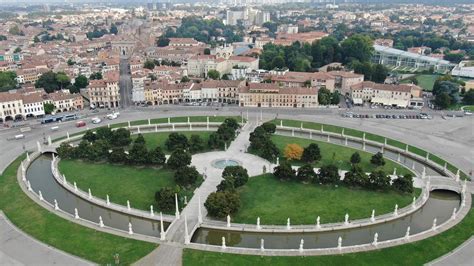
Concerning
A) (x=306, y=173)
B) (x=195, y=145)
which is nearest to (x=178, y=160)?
(x=195, y=145)

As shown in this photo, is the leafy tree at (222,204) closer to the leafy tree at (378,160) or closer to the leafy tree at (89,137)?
the leafy tree at (378,160)

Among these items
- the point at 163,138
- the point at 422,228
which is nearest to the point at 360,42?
the point at 163,138

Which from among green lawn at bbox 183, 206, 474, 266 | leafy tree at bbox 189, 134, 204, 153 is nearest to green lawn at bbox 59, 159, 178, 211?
leafy tree at bbox 189, 134, 204, 153

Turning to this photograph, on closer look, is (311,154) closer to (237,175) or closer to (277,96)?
(237,175)

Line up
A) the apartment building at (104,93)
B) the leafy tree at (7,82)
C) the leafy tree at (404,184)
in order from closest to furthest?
the leafy tree at (404,184)
the apartment building at (104,93)
the leafy tree at (7,82)

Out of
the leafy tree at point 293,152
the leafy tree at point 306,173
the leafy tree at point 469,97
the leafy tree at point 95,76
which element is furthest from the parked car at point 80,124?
the leafy tree at point 469,97
